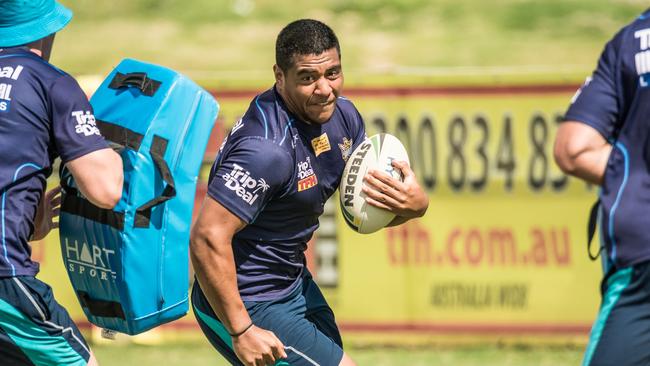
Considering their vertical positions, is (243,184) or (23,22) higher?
(23,22)

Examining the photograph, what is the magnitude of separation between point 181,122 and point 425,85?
396 centimetres

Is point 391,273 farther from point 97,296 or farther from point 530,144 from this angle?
point 97,296

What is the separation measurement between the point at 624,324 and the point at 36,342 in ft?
7.47

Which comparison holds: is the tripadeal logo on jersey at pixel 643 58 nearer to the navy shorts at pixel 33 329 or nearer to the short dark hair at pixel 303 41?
the short dark hair at pixel 303 41

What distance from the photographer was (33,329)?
4.45 m

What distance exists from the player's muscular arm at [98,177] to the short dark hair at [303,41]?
2.98ft

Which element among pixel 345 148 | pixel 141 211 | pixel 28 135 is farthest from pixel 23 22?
pixel 345 148

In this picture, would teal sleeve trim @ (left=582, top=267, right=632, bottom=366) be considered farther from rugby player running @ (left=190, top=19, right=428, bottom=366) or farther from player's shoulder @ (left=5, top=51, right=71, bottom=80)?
player's shoulder @ (left=5, top=51, right=71, bottom=80)

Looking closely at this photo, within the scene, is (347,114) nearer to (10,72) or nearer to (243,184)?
(243,184)

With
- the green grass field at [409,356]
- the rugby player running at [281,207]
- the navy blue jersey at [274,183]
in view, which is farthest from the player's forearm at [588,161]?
the green grass field at [409,356]

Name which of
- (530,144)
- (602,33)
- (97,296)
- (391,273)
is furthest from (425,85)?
(602,33)

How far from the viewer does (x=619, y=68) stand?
3.97 meters

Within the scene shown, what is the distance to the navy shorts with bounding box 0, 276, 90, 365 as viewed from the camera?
4391 mm

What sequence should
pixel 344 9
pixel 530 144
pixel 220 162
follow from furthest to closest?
1. pixel 344 9
2. pixel 530 144
3. pixel 220 162
